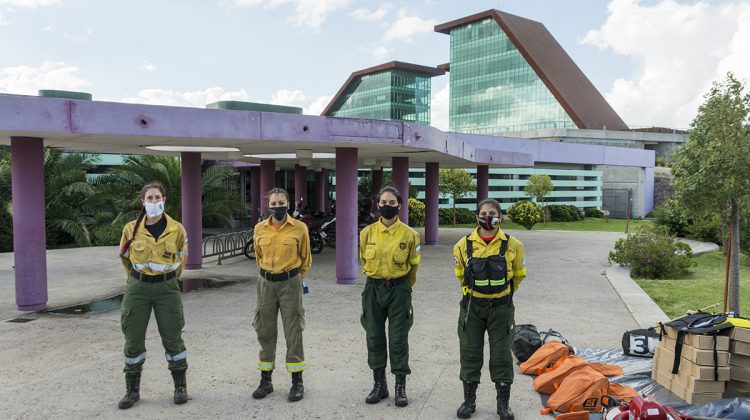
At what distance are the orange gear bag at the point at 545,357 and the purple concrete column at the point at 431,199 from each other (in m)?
12.6

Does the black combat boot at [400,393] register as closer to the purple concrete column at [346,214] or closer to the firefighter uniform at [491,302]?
the firefighter uniform at [491,302]

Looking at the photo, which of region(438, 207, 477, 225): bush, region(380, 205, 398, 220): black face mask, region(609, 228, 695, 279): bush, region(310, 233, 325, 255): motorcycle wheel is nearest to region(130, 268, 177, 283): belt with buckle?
region(380, 205, 398, 220): black face mask

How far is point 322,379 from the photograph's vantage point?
557 centimetres

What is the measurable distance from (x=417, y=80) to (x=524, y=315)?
301 ft

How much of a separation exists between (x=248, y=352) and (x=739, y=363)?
495 cm

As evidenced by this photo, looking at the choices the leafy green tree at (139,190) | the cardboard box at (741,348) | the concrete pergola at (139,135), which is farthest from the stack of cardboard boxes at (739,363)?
the leafy green tree at (139,190)

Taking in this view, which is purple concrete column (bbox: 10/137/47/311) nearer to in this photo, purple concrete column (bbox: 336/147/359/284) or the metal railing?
purple concrete column (bbox: 336/147/359/284)

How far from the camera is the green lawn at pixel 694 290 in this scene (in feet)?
32.3

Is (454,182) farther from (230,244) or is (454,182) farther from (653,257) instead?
(653,257)

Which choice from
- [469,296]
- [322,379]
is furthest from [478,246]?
[322,379]

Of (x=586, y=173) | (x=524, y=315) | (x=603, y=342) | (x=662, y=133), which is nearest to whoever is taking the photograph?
(x=603, y=342)

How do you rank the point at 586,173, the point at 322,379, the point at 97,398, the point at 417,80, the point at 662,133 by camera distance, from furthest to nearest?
1. the point at 417,80
2. the point at 662,133
3. the point at 586,173
4. the point at 322,379
5. the point at 97,398

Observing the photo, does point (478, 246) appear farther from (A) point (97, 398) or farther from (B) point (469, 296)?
(A) point (97, 398)

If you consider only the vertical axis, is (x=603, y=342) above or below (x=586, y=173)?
below
